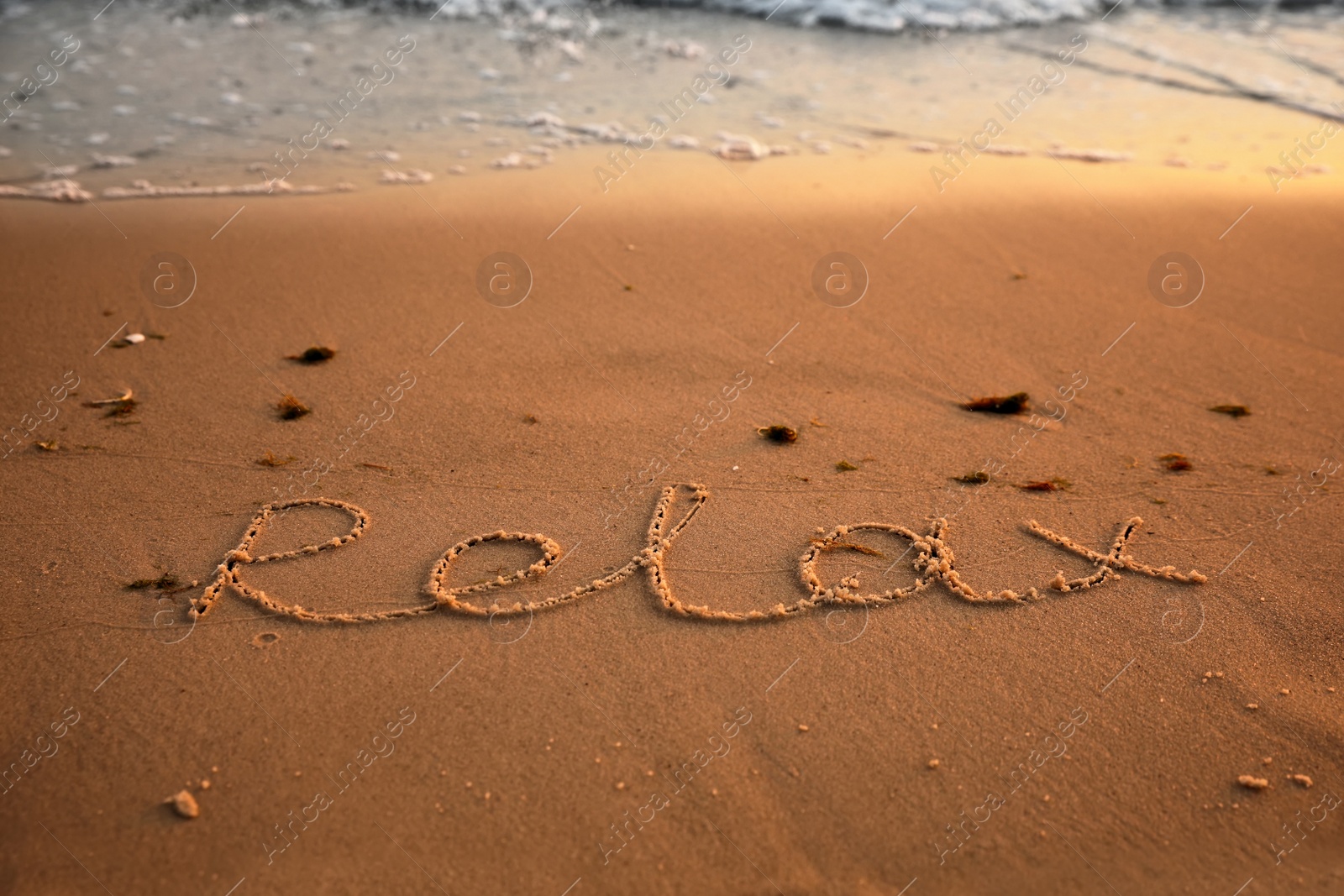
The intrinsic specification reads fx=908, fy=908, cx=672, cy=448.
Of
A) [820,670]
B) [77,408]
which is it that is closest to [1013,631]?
[820,670]

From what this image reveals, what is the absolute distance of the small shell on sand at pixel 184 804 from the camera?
223 cm

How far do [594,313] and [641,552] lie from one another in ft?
5.65

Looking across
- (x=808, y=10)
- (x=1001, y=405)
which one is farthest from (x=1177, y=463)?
(x=808, y=10)

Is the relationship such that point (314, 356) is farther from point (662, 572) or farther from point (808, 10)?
point (808, 10)

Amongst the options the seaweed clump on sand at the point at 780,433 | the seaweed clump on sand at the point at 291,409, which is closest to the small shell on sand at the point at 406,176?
the seaweed clump on sand at the point at 291,409

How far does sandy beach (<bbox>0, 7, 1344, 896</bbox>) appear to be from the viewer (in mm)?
2273

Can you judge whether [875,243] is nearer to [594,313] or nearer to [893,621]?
[594,313]

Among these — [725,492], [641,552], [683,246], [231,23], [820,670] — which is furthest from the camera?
[231,23]

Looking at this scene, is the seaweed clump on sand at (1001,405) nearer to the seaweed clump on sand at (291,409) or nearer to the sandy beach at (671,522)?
the sandy beach at (671,522)

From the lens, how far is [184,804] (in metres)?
2.24

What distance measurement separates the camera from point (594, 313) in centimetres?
447

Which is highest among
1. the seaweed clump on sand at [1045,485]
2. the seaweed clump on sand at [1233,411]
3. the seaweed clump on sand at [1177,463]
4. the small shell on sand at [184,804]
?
the small shell on sand at [184,804]

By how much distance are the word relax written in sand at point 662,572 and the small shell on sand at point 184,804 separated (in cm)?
66

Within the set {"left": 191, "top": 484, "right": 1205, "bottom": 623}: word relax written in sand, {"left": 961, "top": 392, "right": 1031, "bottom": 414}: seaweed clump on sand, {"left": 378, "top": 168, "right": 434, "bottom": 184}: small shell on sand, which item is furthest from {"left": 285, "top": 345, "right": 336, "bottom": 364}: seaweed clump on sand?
{"left": 961, "top": 392, "right": 1031, "bottom": 414}: seaweed clump on sand
